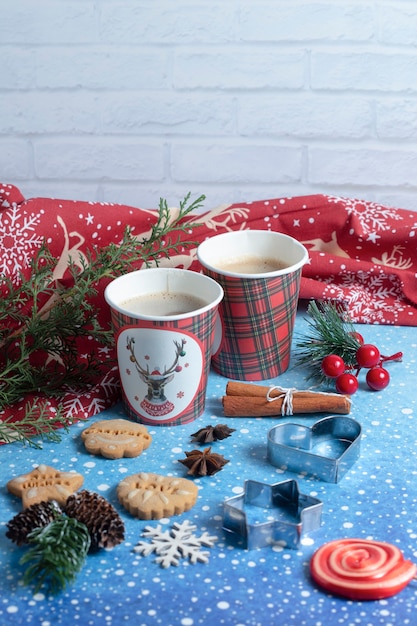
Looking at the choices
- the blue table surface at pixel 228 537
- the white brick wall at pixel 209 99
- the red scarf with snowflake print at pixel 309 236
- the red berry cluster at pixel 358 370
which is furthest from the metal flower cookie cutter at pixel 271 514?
the white brick wall at pixel 209 99

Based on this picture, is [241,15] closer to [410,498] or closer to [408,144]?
[408,144]

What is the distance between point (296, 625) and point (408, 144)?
4.14 ft

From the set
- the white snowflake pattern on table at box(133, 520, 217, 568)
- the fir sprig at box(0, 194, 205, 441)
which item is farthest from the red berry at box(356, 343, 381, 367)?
the white snowflake pattern on table at box(133, 520, 217, 568)

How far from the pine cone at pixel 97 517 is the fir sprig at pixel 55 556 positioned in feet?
0.04

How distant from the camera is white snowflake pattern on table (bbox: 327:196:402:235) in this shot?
1.38 meters

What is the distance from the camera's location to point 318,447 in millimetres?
1003

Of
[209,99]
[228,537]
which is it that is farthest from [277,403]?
[209,99]

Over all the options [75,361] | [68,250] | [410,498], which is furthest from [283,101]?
[410,498]

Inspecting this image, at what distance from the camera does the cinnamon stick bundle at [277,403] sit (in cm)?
104

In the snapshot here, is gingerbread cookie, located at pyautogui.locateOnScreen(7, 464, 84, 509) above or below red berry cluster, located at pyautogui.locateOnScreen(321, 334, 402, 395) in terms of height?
below

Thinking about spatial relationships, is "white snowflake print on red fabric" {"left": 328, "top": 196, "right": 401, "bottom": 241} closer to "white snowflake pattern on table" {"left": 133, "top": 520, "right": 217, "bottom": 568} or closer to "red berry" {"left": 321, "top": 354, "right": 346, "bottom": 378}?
"red berry" {"left": 321, "top": 354, "right": 346, "bottom": 378}

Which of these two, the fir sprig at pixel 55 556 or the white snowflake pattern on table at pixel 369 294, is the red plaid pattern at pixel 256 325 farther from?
the fir sprig at pixel 55 556

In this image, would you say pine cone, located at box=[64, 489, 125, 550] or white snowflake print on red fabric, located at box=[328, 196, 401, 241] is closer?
pine cone, located at box=[64, 489, 125, 550]

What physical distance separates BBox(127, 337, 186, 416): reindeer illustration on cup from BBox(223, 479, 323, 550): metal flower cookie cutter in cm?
18
